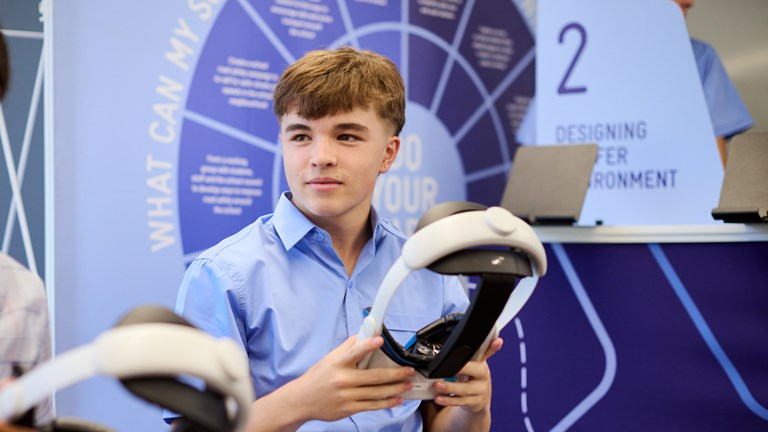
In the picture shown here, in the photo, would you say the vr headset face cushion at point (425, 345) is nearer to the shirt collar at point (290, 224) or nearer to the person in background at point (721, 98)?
the shirt collar at point (290, 224)

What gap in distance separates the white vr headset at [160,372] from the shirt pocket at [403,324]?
75 cm

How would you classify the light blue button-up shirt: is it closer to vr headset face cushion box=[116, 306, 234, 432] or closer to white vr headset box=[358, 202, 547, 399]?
→ white vr headset box=[358, 202, 547, 399]

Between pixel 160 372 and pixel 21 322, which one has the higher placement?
pixel 160 372

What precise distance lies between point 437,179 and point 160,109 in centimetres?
123

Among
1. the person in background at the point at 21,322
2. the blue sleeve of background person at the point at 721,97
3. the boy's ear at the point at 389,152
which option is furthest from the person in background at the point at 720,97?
the person in background at the point at 21,322

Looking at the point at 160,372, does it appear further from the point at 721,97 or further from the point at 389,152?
the point at 721,97

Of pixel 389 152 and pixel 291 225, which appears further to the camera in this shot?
pixel 389 152

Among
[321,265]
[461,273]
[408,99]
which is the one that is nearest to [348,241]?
[321,265]

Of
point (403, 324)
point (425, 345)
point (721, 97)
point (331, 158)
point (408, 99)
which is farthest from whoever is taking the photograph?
point (408, 99)

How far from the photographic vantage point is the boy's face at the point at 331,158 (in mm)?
1254

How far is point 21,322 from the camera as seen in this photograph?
36.5 inches

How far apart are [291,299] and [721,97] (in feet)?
6.54

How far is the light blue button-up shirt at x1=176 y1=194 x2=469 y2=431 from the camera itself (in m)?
1.20

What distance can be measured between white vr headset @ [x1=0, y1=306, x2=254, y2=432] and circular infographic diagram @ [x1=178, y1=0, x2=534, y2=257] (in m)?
1.90
